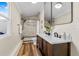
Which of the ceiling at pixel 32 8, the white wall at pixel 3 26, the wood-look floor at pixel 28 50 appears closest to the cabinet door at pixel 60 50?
the wood-look floor at pixel 28 50

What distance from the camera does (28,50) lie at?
4.29 ft

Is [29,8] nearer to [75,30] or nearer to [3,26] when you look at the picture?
[3,26]

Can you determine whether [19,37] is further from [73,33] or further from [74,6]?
[74,6]

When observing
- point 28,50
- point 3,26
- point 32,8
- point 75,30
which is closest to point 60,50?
point 75,30

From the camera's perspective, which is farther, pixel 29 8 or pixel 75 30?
pixel 29 8

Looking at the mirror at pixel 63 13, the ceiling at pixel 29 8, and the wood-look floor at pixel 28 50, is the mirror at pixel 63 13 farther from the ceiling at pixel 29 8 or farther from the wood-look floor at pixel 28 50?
the wood-look floor at pixel 28 50

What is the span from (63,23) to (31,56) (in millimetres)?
642

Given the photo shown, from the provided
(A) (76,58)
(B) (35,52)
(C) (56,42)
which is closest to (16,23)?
(B) (35,52)

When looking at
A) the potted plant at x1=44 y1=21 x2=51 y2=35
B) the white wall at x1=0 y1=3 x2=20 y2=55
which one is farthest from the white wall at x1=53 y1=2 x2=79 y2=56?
the white wall at x1=0 y1=3 x2=20 y2=55

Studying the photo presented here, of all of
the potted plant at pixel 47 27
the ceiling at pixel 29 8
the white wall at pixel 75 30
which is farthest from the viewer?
the potted plant at pixel 47 27

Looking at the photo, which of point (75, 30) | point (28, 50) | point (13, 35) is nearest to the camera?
point (75, 30)

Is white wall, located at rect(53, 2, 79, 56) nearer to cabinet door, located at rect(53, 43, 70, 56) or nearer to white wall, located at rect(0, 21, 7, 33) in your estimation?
cabinet door, located at rect(53, 43, 70, 56)

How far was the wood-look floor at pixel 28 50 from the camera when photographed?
1.28m

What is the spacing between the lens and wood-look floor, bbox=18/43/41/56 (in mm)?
1278
